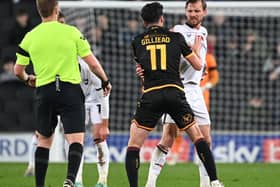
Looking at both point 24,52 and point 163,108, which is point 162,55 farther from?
point 24,52

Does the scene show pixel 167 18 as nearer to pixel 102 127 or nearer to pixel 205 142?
pixel 102 127

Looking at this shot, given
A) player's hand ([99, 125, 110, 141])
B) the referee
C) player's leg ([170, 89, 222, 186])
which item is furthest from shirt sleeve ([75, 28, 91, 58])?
player's hand ([99, 125, 110, 141])

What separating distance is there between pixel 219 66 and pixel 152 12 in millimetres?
10873

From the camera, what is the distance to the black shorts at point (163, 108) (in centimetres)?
958

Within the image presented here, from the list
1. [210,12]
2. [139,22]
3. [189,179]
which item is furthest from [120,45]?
[189,179]

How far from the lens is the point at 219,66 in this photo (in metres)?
20.4

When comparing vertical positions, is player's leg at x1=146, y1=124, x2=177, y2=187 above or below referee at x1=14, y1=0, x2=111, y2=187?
below

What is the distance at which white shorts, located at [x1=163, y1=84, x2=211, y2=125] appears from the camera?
35.4 ft

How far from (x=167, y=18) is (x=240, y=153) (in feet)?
12.4

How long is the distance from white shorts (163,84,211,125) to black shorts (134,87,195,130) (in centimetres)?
107

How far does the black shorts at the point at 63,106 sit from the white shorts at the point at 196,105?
1.67 meters

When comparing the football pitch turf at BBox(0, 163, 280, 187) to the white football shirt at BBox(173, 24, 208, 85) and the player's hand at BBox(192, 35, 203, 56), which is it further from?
the player's hand at BBox(192, 35, 203, 56)

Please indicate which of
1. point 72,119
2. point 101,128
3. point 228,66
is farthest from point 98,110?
point 228,66

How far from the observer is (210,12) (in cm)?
1870
